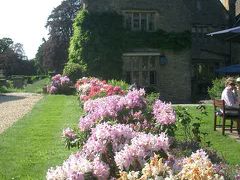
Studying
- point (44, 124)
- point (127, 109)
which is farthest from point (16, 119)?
point (127, 109)

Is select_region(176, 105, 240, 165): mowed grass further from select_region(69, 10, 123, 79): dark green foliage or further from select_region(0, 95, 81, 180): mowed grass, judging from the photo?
select_region(69, 10, 123, 79): dark green foliage

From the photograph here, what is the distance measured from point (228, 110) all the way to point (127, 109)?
5565 millimetres

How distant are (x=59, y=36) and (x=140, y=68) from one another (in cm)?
3314

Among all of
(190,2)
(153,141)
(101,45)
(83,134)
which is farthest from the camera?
(190,2)

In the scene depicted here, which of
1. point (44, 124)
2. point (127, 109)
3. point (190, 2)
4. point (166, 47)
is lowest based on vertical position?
point (44, 124)

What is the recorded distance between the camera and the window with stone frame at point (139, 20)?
29.5 meters

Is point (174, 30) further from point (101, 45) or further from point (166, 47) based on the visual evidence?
point (101, 45)

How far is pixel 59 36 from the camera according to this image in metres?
61.2

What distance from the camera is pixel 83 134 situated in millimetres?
6504

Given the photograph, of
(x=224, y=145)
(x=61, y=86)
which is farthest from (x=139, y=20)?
(x=224, y=145)

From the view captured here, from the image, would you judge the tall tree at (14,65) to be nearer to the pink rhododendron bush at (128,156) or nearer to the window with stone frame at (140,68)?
the window with stone frame at (140,68)

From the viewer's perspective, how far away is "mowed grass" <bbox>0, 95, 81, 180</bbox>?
845cm

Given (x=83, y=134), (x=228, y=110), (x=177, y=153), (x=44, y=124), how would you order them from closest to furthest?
(x=177, y=153)
(x=83, y=134)
(x=228, y=110)
(x=44, y=124)

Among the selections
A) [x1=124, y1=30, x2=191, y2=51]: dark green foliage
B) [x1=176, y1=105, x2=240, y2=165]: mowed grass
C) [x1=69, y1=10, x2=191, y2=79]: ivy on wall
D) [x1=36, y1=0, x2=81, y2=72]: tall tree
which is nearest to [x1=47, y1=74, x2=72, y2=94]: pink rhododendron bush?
[x1=69, y1=10, x2=191, y2=79]: ivy on wall
